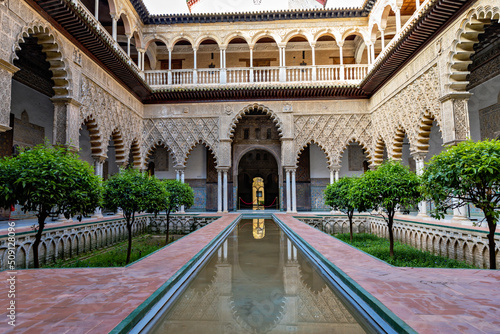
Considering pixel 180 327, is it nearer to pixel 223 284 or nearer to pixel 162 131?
pixel 223 284

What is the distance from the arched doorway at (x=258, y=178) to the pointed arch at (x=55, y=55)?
426 inches

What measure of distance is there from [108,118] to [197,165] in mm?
5907

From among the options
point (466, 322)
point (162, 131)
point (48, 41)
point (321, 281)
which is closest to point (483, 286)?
point (466, 322)

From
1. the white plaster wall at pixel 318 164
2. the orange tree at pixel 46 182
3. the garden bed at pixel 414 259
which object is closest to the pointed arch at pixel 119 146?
the orange tree at pixel 46 182

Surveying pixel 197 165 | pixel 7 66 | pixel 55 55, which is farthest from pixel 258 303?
pixel 197 165

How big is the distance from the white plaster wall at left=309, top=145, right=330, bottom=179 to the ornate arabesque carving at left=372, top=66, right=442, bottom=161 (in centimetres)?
349

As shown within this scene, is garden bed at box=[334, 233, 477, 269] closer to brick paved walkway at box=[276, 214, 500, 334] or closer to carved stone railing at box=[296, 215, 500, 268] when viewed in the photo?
carved stone railing at box=[296, 215, 500, 268]

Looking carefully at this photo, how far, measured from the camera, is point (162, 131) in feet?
44.3

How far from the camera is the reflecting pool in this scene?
8.24 feet

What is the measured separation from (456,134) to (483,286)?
5122 mm

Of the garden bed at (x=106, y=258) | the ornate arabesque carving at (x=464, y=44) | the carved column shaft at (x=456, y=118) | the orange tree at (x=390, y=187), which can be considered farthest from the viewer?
the carved column shaft at (x=456, y=118)

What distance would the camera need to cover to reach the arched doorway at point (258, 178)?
1798 cm

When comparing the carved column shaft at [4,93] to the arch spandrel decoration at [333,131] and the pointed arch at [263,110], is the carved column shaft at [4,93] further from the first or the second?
the arch spandrel decoration at [333,131]

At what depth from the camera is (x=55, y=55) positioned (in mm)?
7668
